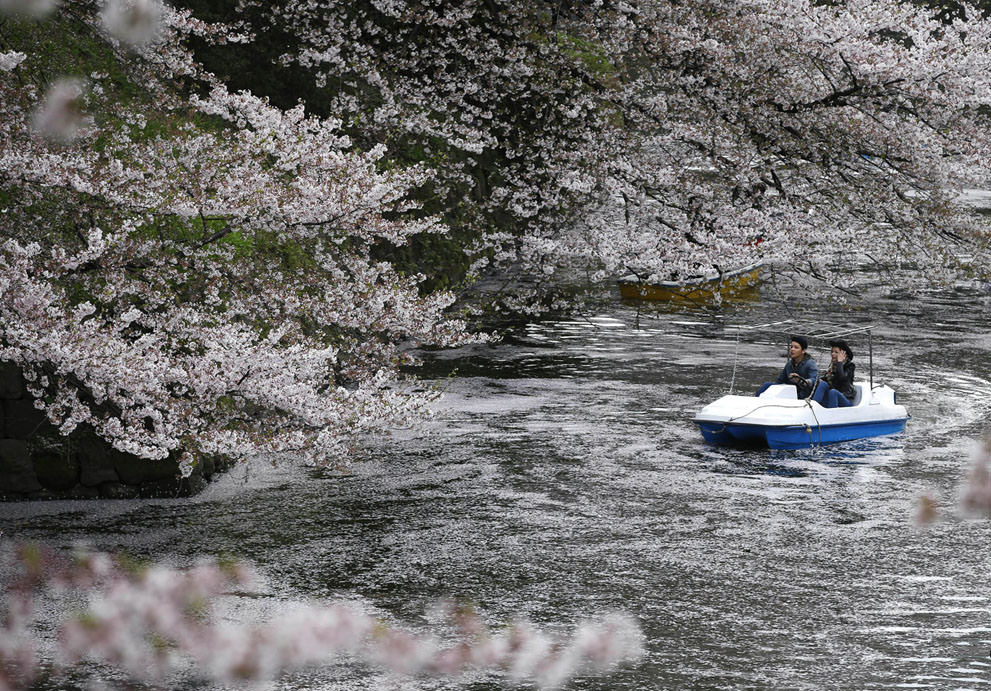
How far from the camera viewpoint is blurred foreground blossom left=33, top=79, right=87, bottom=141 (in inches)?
481

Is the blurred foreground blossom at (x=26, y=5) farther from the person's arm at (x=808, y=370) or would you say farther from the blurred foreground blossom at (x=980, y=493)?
the person's arm at (x=808, y=370)

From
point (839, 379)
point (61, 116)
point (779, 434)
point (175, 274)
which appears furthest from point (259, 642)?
point (839, 379)

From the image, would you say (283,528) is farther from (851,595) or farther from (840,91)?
(840,91)

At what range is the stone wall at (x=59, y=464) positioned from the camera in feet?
48.8

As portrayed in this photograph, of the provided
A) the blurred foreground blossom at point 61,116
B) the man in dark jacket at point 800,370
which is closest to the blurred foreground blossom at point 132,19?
the blurred foreground blossom at point 61,116

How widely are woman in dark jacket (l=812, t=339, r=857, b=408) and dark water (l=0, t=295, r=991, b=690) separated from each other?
2.56ft

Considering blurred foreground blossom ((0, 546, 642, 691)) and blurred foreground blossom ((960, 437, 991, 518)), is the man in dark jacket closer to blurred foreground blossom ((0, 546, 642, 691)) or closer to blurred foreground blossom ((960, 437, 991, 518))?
blurred foreground blossom ((0, 546, 642, 691))

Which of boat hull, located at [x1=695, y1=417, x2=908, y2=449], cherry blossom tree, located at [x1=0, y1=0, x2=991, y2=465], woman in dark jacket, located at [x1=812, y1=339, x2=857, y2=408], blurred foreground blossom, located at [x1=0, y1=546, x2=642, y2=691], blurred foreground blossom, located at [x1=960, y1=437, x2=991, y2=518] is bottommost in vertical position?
blurred foreground blossom, located at [x1=0, y1=546, x2=642, y2=691]

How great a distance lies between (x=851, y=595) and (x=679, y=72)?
447 inches

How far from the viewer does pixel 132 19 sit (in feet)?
40.9

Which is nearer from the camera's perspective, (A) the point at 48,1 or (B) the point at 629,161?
(A) the point at 48,1

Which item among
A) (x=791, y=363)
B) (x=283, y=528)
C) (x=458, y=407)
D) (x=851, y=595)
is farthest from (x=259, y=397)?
(x=791, y=363)

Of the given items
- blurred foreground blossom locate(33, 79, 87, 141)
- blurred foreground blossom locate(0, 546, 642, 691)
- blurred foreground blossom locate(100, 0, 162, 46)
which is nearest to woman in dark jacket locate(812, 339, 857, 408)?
blurred foreground blossom locate(0, 546, 642, 691)

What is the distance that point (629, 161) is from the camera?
22422 mm
